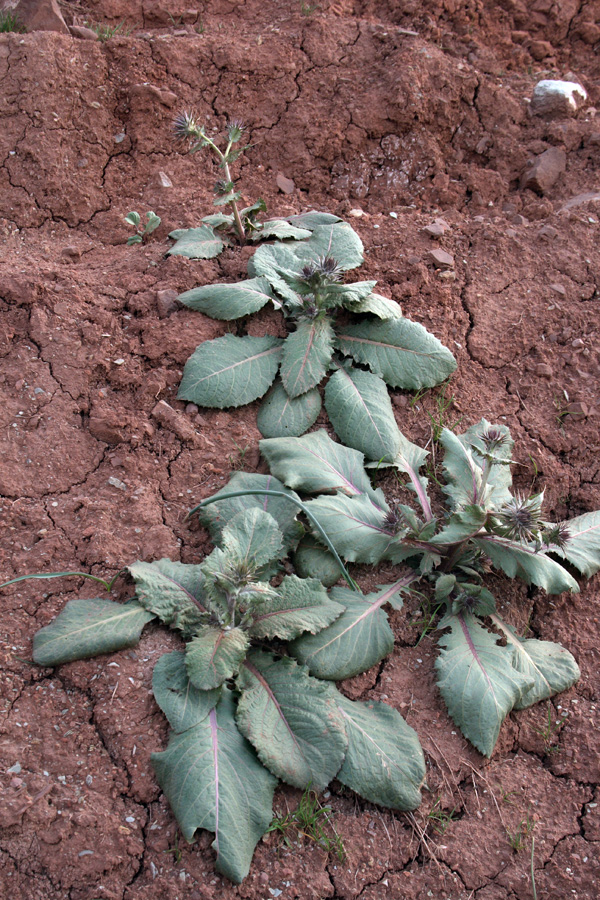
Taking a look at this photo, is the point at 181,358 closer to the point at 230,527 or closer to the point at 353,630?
the point at 230,527

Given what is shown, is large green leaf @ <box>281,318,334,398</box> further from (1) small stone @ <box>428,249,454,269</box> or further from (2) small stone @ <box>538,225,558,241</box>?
(2) small stone @ <box>538,225,558,241</box>

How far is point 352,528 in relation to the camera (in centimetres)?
245

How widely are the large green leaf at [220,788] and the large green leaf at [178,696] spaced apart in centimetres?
3

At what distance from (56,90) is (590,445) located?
334 centimetres

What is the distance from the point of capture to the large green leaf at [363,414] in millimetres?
2742

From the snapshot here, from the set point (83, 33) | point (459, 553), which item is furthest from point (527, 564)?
point (83, 33)

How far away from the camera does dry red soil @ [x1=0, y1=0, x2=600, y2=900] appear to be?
1918 mm

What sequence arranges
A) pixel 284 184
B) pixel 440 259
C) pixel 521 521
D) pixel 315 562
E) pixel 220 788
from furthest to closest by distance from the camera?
1. pixel 284 184
2. pixel 440 259
3. pixel 315 562
4. pixel 521 521
5. pixel 220 788

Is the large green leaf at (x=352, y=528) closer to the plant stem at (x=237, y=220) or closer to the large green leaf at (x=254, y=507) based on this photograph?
the large green leaf at (x=254, y=507)

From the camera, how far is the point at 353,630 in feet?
7.42

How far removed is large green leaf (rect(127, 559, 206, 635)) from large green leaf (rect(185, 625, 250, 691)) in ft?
0.28

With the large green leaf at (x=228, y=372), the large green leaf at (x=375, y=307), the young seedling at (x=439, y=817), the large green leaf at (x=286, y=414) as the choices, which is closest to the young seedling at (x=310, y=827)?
the young seedling at (x=439, y=817)

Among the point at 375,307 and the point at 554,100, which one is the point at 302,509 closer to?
the point at 375,307

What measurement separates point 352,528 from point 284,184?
2345mm
